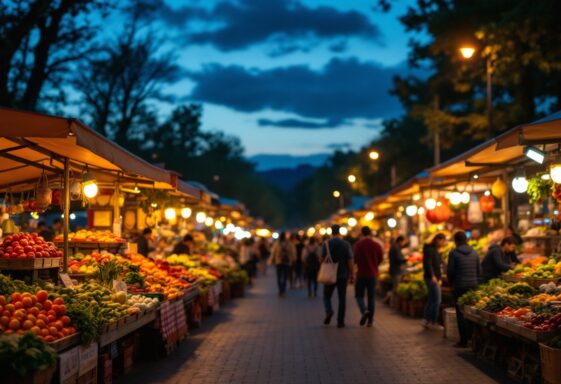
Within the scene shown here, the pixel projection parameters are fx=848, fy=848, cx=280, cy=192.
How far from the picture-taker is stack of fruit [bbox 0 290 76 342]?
7.84 m

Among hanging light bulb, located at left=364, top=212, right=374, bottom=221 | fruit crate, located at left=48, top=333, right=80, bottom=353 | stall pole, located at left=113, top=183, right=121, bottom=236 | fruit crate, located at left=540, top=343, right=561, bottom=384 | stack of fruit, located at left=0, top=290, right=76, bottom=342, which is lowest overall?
fruit crate, located at left=540, top=343, right=561, bottom=384

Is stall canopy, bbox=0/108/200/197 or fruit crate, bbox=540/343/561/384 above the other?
stall canopy, bbox=0/108/200/197

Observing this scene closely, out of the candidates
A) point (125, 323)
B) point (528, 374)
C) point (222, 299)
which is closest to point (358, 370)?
point (528, 374)

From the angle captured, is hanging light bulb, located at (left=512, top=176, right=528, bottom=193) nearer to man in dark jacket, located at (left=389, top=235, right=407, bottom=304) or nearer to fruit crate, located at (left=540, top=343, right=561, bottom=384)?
fruit crate, located at (left=540, top=343, right=561, bottom=384)

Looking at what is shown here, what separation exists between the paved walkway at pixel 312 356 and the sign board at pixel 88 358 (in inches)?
62.5

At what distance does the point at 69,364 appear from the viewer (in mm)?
7934

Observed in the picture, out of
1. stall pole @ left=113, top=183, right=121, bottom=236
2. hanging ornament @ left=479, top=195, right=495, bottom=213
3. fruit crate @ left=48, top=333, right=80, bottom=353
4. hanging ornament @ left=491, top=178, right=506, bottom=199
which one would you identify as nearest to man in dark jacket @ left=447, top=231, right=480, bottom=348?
hanging ornament @ left=491, top=178, right=506, bottom=199

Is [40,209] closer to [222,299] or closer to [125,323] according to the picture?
[125,323]

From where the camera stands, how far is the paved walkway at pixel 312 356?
10.7 meters

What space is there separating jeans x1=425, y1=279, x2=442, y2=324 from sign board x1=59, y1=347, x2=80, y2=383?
958 centimetres

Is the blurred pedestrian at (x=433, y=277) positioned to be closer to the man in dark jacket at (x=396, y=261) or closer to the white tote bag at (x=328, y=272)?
the white tote bag at (x=328, y=272)

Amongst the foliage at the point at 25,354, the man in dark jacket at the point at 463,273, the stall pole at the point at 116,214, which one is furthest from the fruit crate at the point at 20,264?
the man in dark jacket at the point at 463,273

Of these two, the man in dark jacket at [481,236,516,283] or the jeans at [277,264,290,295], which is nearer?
the man in dark jacket at [481,236,516,283]

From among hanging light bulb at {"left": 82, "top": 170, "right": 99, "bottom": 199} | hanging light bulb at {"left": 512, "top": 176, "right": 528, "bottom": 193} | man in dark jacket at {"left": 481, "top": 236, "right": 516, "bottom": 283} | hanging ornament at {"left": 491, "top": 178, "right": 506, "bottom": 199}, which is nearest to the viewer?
hanging light bulb at {"left": 82, "top": 170, "right": 99, "bottom": 199}
